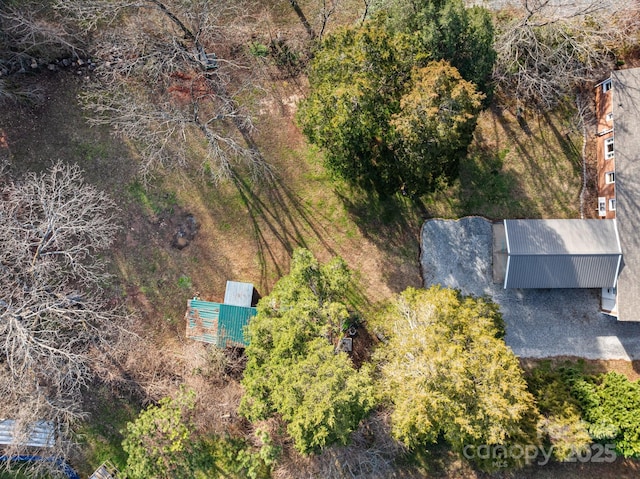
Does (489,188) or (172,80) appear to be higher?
(172,80)

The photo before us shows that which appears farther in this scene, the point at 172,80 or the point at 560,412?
the point at 172,80

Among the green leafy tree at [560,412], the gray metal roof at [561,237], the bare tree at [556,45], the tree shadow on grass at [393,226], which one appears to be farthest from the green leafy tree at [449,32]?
the green leafy tree at [560,412]

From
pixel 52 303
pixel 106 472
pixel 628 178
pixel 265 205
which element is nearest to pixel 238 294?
pixel 265 205

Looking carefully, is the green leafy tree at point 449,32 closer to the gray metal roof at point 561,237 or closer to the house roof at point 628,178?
the house roof at point 628,178

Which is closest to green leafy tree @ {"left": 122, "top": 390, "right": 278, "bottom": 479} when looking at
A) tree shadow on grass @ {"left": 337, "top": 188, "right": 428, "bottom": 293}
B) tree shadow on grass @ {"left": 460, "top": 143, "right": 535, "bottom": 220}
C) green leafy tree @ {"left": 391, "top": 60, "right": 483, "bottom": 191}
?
tree shadow on grass @ {"left": 337, "top": 188, "right": 428, "bottom": 293}

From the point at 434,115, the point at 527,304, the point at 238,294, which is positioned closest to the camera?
the point at 434,115

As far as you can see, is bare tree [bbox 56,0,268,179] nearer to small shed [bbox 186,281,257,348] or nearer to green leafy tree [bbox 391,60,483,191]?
small shed [bbox 186,281,257,348]

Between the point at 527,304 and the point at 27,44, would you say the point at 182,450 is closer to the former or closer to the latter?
the point at 527,304
